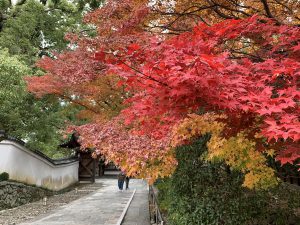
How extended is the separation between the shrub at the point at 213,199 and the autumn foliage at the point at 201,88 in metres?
0.43

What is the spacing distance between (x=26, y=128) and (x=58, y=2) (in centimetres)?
776

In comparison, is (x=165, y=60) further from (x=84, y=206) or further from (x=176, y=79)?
(x=84, y=206)

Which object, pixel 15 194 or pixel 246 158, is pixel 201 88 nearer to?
pixel 246 158

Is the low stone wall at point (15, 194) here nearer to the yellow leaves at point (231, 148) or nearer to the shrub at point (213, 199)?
the shrub at point (213, 199)

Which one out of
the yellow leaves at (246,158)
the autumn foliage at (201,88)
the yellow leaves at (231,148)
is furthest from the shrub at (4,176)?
A: the yellow leaves at (246,158)

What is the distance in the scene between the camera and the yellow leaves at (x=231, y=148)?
243 inches

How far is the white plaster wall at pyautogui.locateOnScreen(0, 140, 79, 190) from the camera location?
15.4 metres

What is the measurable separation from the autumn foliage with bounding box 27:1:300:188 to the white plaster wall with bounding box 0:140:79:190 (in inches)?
258

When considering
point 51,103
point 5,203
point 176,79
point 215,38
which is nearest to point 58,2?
point 51,103

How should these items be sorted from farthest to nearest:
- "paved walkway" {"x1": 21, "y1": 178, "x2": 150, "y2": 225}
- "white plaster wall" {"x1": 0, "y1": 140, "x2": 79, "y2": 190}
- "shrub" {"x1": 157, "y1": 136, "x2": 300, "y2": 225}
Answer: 1. "white plaster wall" {"x1": 0, "y1": 140, "x2": 79, "y2": 190}
2. "paved walkway" {"x1": 21, "y1": 178, "x2": 150, "y2": 225}
3. "shrub" {"x1": 157, "y1": 136, "x2": 300, "y2": 225}

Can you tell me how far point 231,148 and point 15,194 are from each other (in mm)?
12314

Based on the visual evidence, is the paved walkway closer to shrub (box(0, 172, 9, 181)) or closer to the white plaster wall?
shrub (box(0, 172, 9, 181))

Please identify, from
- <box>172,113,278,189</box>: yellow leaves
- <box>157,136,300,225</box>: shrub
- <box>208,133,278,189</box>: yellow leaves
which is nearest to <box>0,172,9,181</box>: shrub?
<box>157,136,300,225</box>: shrub

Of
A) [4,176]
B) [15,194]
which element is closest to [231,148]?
[4,176]
